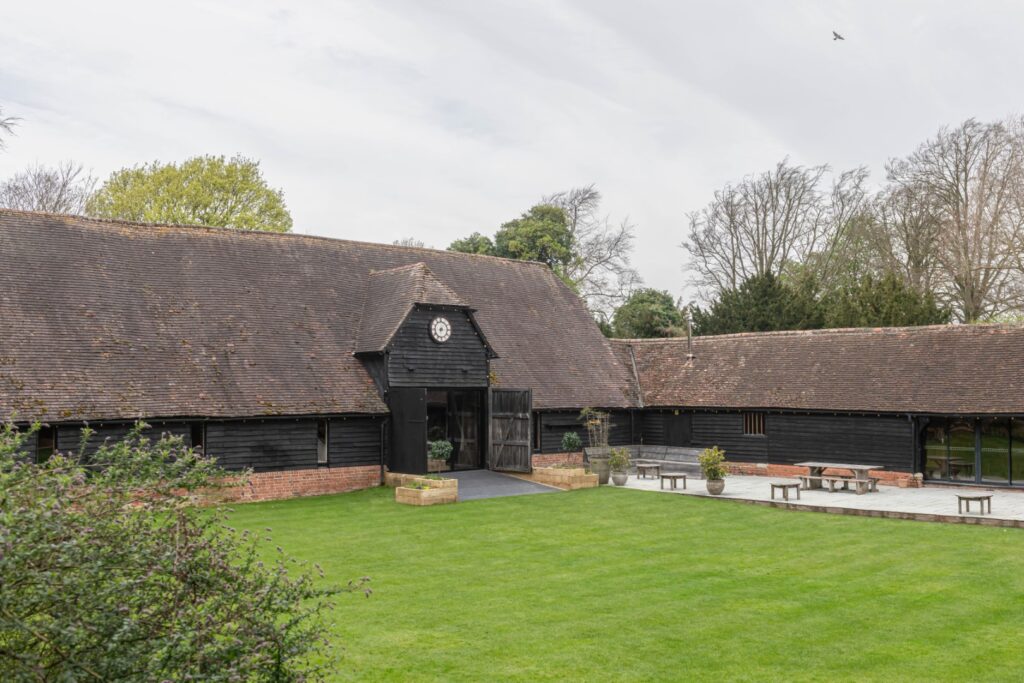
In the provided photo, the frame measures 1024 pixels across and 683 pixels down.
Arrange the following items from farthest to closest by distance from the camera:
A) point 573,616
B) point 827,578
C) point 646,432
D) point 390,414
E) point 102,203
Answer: point 102,203 < point 646,432 < point 390,414 < point 827,578 < point 573,616

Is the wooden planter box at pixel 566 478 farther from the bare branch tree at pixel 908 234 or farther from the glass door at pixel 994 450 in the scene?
the bare branch tree at pixel 908 234

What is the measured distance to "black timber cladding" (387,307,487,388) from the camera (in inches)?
942

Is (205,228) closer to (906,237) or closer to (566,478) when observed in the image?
(566,478)

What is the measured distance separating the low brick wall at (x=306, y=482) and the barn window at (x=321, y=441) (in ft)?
1.06

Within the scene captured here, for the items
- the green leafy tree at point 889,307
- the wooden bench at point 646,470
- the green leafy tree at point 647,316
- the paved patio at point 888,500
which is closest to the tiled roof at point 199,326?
the wooden bench at point 646,470

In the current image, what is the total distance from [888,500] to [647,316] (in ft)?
78.6

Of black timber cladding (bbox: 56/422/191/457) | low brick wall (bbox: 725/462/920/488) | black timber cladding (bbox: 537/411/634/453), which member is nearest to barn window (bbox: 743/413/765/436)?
low brick wall (bbox: 725/462/920/488)

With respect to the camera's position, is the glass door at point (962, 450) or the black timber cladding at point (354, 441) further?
the glass door at point (962, 450)

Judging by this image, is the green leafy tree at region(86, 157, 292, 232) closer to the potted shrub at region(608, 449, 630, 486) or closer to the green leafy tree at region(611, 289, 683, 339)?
the green leafy tree at region(611, 289, 683, 339)

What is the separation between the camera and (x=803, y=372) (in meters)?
28.3

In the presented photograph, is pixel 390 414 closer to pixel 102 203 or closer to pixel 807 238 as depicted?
pixel 102 203

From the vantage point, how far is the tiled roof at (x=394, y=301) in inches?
951

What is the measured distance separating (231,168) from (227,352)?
862 inches

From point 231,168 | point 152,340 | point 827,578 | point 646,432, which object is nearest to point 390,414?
point 152,340
